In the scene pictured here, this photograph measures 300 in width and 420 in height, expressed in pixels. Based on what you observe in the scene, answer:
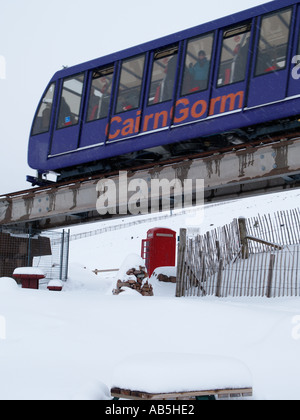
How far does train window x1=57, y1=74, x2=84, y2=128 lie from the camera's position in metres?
12.6

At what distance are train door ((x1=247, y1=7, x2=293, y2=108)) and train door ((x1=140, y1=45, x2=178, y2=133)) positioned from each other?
1997mm

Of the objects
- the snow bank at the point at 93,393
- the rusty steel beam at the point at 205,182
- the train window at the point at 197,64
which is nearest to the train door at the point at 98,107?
the rusty steel beam at the point at 205,182

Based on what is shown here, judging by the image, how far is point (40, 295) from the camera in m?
8.78

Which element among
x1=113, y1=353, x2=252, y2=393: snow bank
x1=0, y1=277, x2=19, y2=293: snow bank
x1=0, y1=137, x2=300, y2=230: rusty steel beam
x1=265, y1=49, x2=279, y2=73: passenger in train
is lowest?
x1=113, y1=353, x2=252, y2=393: snow bank

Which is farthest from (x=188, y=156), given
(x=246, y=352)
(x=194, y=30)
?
(x=246, y=352)

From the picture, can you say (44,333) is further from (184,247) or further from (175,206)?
(175,206)

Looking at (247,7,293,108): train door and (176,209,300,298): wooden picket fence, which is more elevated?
(247,7,293,108): train door

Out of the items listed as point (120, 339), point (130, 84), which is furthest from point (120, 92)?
point (120, 339)

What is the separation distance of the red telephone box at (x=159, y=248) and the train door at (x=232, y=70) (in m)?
5.82

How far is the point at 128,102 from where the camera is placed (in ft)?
37.7

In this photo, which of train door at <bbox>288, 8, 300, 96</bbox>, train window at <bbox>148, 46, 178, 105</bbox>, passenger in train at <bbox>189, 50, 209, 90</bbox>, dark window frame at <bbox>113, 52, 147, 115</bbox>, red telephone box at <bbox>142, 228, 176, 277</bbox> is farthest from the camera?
red telephone box at <bbox>142, 228, 176, 277</bbox>

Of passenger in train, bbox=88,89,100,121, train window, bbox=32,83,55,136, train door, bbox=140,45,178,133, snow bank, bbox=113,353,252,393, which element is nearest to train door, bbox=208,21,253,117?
train door, bbox=140,45,178,133

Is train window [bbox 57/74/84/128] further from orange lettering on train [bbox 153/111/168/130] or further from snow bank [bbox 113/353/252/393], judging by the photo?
snow bank [bbox 113/353/252/393]

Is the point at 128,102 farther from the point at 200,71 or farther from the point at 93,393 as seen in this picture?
the point at 93,393
